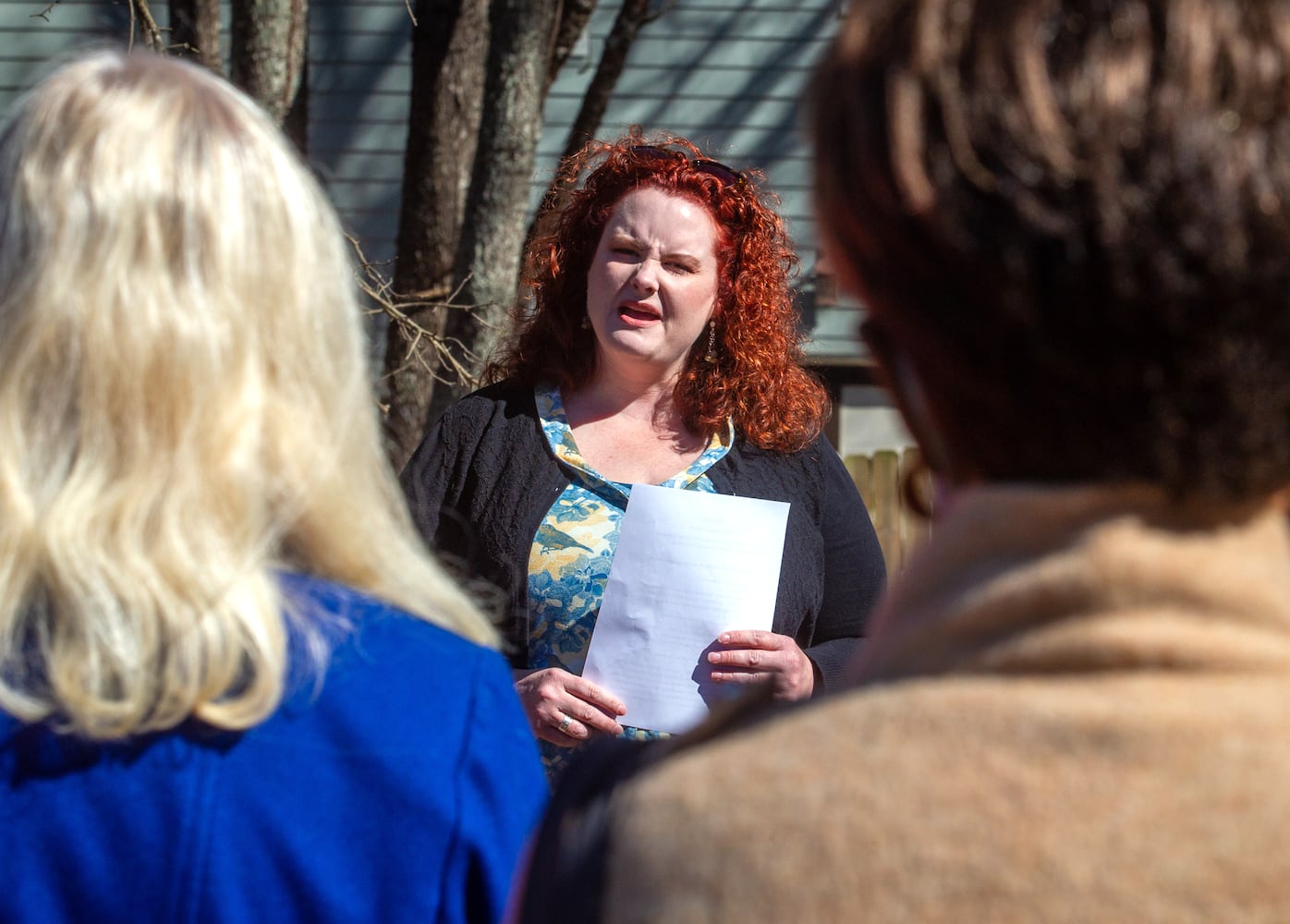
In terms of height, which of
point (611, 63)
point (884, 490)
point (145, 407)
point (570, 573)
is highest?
point (145, 407)

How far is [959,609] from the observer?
0.86 m

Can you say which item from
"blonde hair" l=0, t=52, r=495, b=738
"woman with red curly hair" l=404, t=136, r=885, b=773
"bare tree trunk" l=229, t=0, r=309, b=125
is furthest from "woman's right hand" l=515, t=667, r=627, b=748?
"bare tree trunk" l=229, t=0, r=309, b=125

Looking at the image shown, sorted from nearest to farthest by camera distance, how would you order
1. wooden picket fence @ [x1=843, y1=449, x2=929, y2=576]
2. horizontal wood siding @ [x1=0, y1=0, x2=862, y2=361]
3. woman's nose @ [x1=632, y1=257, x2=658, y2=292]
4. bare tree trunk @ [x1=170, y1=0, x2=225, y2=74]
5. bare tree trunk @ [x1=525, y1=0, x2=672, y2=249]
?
1. woman's nose @ [x1=632, y1=257, x2=658, y2=292]
2. bare tree trunk @ [x1=170, y1=0, x2=225, y2=74]
3. bare tree trunk @ [x1=525, y1=0, x2=672, y2=249]
4. wooden picket fence @ [x1=843, y1=449, x2=929, y2=576]
5. horizontal wood siding @ [x1=0, y1=0, x2=862, y2=361]

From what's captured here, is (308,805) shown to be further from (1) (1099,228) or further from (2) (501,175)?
(2) (501,175)

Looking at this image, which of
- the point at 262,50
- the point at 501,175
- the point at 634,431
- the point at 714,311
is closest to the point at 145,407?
the point at 634,431

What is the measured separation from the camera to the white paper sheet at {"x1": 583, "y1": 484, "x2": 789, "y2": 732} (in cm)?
244

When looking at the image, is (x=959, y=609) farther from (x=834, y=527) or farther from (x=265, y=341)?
(x=834, y=527)

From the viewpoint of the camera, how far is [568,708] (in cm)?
239

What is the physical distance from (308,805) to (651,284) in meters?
1.79

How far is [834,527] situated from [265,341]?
1.76 m

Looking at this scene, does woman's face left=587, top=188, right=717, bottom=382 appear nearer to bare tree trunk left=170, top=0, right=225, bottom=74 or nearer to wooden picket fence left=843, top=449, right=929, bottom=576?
bare tree trunk left=170, top=0, right=225, bottom=74

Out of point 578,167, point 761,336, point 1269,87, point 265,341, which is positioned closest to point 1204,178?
point 1269,87

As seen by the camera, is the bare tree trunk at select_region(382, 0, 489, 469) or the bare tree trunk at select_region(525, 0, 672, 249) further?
the bare tree trunk at select_region(525, 0, 672, 249)

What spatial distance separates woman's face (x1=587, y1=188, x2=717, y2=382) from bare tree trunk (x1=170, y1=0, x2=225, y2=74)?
2.76 metres
